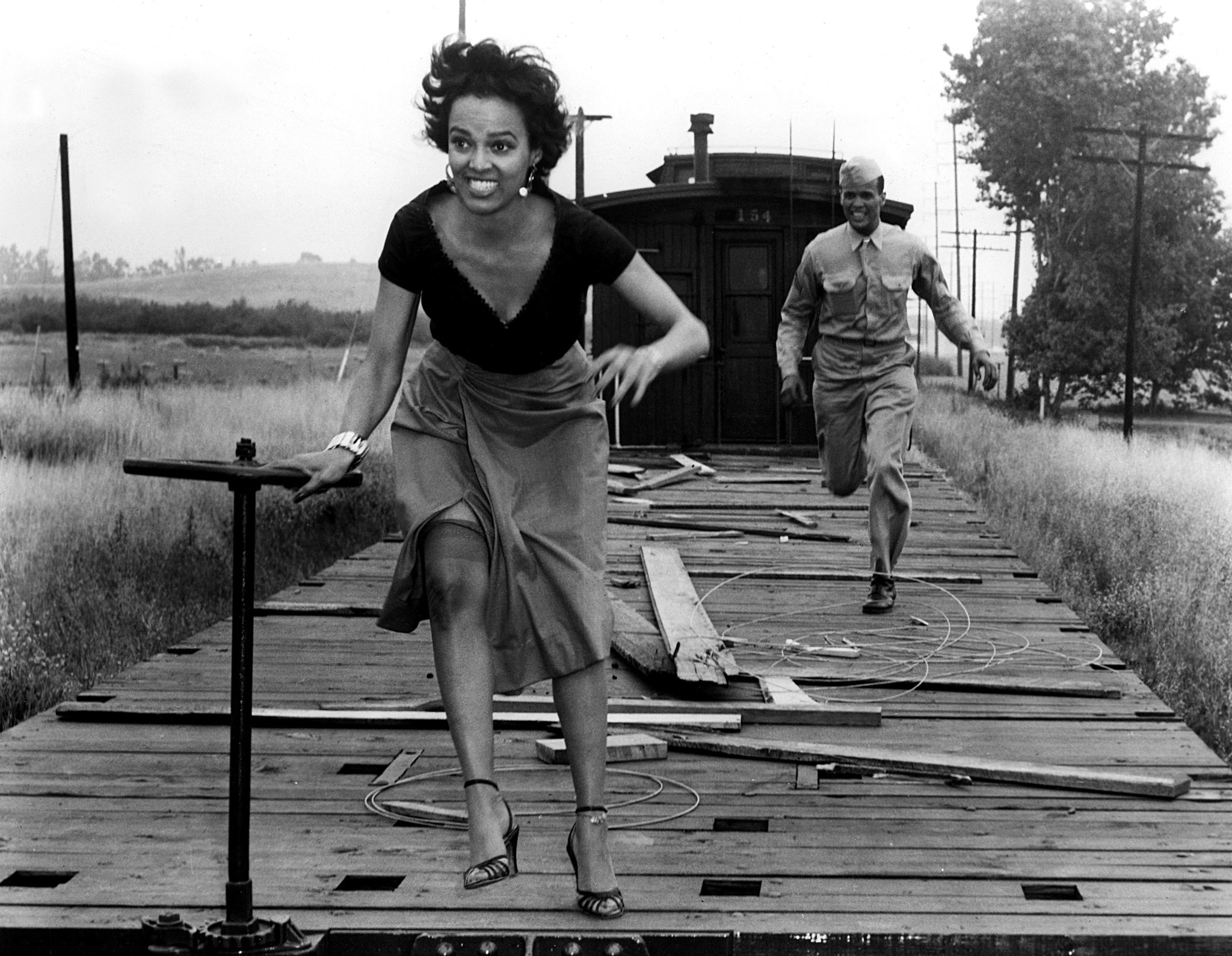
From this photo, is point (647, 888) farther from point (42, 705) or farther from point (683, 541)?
point (683, 541)

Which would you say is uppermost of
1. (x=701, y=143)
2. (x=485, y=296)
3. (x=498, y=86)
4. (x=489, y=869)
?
(x=701, y=143)

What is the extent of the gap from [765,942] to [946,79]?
543 inches

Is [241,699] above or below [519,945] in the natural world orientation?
above

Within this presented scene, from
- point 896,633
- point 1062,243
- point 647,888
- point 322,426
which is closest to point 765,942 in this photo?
point 647,888

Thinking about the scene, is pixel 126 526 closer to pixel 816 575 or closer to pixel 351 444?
pixel 816 575

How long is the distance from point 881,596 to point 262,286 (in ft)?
55.5

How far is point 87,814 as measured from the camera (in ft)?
14.1

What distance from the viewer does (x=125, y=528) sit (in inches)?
441

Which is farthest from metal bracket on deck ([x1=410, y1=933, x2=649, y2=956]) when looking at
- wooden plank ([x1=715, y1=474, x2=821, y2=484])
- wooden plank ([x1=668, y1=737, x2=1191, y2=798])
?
wooden plank ([x1=715, y1=474, x2=821, y2=484])

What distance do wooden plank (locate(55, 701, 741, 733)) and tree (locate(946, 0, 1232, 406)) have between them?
21.4 feet

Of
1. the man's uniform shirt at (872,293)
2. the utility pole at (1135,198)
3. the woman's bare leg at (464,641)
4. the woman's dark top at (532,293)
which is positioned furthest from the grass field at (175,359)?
the woman's bare leg at (464,641)

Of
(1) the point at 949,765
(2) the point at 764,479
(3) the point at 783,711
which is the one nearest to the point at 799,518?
(2) the point at 764,479

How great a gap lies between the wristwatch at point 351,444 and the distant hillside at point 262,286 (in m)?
12.4

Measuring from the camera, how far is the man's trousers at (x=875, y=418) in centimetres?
785
